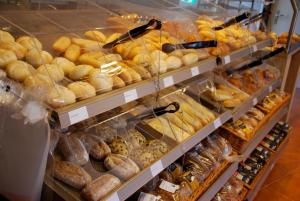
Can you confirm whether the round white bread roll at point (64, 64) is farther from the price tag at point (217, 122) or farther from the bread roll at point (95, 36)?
the price tag at point (217, 122)

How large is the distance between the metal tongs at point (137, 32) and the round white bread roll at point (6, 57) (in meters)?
0.41

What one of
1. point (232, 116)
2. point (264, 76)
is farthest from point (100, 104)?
point (264, 76)

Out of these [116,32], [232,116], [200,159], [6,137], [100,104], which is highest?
[116,32]

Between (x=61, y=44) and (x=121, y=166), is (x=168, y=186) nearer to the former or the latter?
(x=121, y=166)

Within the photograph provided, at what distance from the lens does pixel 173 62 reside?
4.76ft

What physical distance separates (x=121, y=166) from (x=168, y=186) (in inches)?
Answer: 16.3

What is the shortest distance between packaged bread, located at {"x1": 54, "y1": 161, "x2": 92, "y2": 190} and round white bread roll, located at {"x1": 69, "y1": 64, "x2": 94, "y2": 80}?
0.29 m

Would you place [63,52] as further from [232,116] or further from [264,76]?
[264,76]

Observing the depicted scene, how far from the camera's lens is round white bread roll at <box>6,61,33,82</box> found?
0.99 metres

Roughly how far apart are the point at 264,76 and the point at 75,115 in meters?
2.25

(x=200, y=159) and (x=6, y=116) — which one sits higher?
(x=6, y=116)

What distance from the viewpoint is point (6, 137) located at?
3.32 feet

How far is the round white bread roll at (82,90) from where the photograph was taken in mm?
1009

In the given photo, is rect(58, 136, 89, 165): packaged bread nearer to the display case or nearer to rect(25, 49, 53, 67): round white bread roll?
the display case
